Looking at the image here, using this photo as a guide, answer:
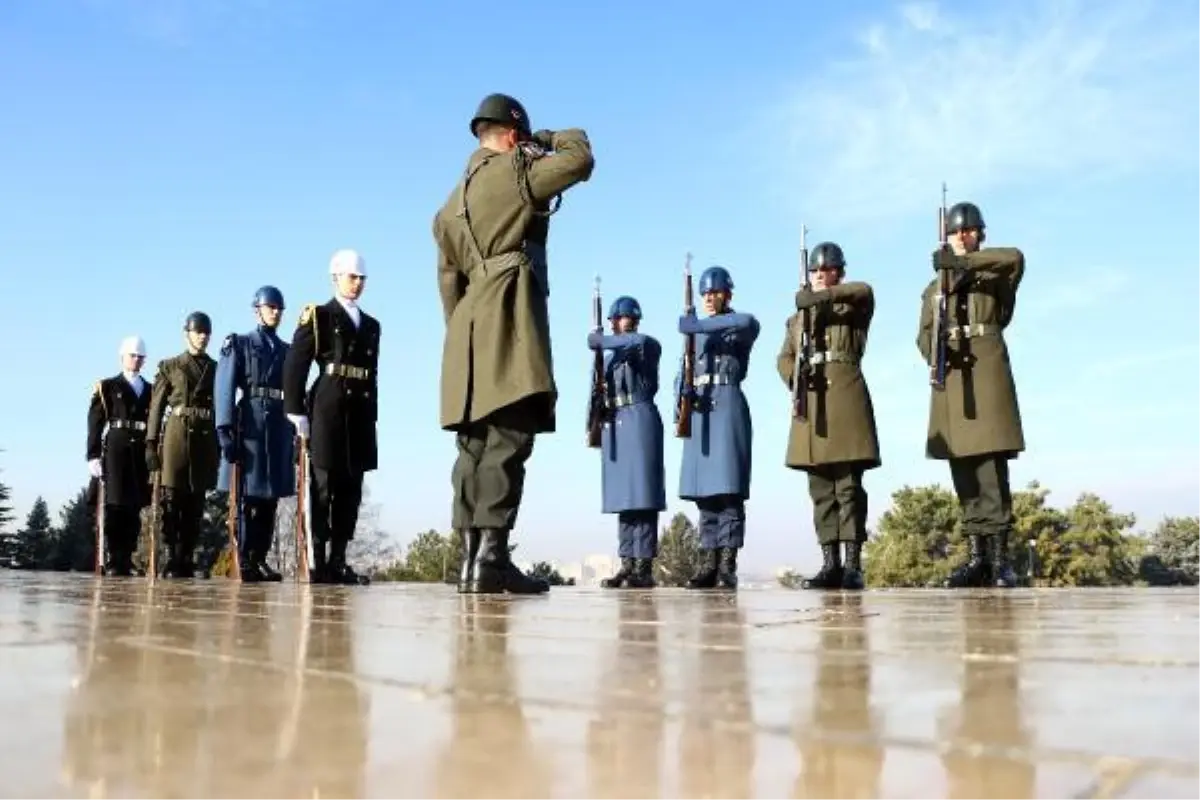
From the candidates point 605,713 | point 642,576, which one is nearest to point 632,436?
point 642,576

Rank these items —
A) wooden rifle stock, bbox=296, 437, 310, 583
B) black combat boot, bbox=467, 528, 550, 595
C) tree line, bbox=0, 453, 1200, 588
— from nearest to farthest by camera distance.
→ black combat boot, bbox=467, 528, 550, 595 → wooden rifle stock, bbox=296, 437, 310, 583 → tree line, bbox=0, 453, 1200, 588

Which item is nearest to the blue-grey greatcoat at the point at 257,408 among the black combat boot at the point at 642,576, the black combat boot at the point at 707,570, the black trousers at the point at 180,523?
the black trousers at the point at 180,523

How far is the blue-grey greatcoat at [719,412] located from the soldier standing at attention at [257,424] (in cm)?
333

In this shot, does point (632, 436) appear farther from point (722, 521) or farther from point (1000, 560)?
point (1000, 560)

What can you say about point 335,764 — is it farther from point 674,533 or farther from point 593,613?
point 674,533

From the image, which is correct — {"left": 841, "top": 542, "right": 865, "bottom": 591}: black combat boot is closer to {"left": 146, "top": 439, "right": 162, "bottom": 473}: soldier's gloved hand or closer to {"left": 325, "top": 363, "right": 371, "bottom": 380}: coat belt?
{"left": 325, "top": 363, "right": 371, "bottom": 380}: coat belt

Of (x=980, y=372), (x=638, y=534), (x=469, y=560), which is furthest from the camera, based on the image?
(x=638, y=534)

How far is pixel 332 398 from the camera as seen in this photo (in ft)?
25.2

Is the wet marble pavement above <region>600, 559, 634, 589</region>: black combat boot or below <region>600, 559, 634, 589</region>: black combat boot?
above

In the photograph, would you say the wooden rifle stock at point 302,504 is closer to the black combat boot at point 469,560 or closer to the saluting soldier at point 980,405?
the black combat boot at point 469,560

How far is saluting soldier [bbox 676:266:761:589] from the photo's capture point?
8070 millimetres

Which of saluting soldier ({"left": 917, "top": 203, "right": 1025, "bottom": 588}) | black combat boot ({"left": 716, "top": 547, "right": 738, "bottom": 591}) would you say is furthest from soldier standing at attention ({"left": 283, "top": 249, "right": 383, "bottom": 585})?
saluting soldier ({"left": 917, "top": 203, "right": 1025, "bottom": 588})

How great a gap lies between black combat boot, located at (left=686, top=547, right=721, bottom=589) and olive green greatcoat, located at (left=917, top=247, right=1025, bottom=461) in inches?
68.6

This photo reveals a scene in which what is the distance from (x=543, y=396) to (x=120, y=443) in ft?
27.7
